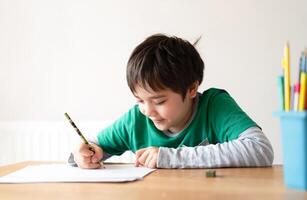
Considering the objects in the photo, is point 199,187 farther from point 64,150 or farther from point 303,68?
point 64,150

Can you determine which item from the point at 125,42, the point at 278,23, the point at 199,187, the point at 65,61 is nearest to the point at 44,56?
the point at 65,61

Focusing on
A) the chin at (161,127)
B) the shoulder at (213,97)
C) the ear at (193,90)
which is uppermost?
the ear at (193,90)

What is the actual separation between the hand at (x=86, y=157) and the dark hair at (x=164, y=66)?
Result: 0.18m

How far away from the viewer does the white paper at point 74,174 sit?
34.1 inches

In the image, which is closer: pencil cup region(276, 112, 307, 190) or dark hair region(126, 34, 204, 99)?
pencil cup region(276, 112, 307, 190)

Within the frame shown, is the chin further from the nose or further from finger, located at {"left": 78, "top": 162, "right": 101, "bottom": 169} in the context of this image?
finger, located at {"left": 78, "top": 162, "right": 101, "bottom": 169}

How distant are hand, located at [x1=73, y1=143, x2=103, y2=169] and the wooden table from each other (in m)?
0.19

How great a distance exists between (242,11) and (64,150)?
3.14ft

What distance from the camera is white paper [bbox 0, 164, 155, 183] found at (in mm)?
866

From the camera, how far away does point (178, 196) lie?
0.69 meters

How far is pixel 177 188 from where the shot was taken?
2.47 feet

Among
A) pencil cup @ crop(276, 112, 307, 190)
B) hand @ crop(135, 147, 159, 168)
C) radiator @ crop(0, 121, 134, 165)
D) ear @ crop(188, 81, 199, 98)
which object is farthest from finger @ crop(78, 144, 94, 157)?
radiator @ crop(0, 121, 134, 165)

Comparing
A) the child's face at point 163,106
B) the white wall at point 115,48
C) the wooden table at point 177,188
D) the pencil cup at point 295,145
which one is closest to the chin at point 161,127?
the child's face at point 163,106

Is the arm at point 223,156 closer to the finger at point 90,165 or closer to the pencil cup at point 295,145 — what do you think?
the finger at point 90,165
